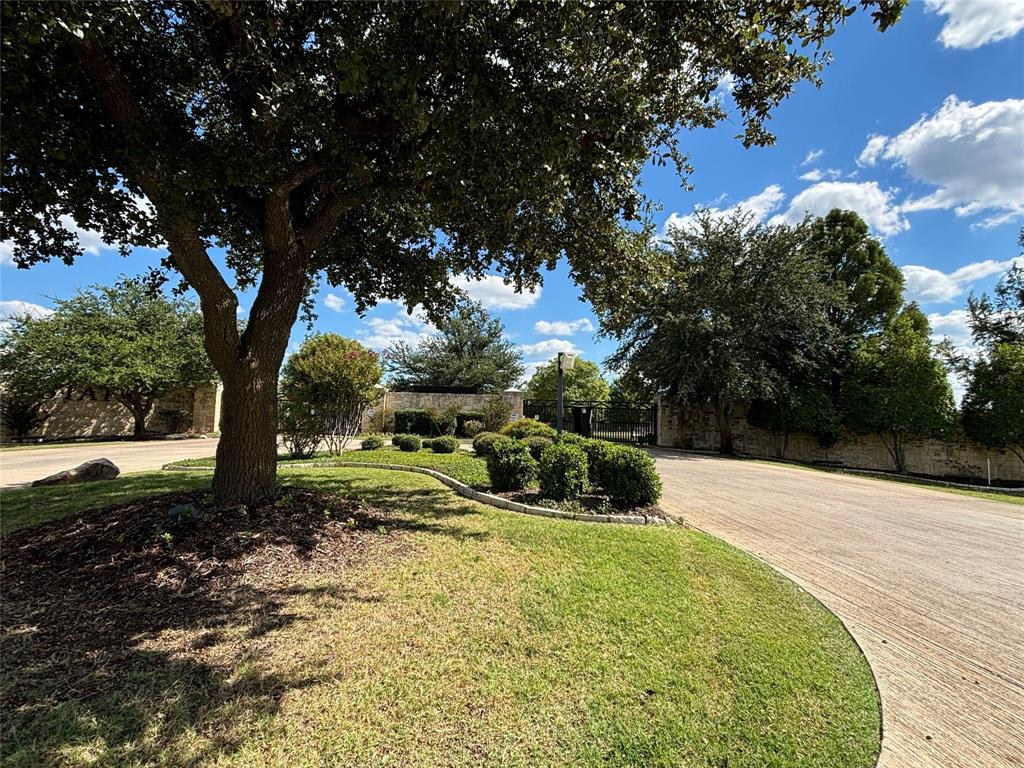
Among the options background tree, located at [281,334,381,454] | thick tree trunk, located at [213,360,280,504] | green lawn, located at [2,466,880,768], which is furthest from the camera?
background tree, located at [281,334,381,454]

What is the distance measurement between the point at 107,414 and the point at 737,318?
2462 centimetres

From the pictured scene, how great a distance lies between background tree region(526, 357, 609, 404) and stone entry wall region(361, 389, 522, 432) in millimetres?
24430

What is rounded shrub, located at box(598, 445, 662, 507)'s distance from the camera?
19.4 feet

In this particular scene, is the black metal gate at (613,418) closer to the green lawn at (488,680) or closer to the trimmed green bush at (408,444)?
the trimmed green bush at (408,444)

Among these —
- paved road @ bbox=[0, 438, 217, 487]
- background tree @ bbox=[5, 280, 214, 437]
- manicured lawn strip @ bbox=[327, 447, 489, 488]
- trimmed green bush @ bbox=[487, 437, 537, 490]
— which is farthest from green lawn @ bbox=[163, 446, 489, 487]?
background tree @ bbox=[5, 280, 214, 437]

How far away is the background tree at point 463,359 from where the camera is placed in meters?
28.7

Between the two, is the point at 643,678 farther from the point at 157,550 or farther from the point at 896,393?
the point at 896,393

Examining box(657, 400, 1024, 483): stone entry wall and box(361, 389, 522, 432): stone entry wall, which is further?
box(361, 389, 522, 432): stone entry wall

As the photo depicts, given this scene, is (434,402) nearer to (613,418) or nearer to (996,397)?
(613,418)

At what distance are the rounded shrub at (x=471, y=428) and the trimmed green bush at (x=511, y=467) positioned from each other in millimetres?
9882

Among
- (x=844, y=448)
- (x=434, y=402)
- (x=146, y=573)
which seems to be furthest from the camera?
(x=434, y=402)

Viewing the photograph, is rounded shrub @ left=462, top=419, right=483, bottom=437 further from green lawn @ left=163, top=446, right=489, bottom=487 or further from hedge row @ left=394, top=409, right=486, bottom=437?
green lawn @ left=163, top=446, right=489, bottom=487

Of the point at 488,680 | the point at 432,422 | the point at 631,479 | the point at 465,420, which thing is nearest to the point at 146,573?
the point at 488,680

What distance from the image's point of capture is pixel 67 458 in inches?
433
